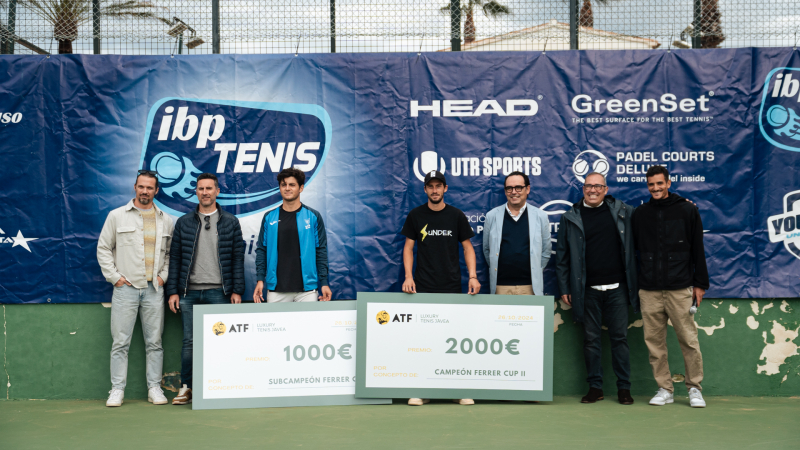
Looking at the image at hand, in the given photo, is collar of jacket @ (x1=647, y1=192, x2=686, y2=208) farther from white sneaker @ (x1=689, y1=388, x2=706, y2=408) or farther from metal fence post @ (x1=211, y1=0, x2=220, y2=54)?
metal fence post @ (x1=211, y1=0, x2=220, y2=54)

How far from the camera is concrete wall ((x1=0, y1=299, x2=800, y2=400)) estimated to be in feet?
17.5

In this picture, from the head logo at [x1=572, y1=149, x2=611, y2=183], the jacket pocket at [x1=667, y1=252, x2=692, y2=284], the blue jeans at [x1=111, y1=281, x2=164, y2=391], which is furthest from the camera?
the head logo at [x1=572, y1=149, x2=611, y2=183]

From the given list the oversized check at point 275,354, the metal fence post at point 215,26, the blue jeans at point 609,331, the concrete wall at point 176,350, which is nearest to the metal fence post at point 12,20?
the metal fence post at point 215,26

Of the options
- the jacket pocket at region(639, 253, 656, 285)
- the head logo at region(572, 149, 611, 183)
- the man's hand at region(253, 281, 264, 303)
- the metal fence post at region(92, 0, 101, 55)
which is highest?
the metal fence post at region(92, 0, 101, 55)

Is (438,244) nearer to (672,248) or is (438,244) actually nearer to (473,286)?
(473,286)

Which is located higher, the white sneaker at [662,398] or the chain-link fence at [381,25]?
the chain-link fence at [381,25]

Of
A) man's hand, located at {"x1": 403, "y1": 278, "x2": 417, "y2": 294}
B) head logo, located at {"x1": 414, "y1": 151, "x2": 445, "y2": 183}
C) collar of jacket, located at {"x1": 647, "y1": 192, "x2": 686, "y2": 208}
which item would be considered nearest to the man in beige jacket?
man's hand, located at {"x1": 403, "y1": 278, "x2": 417, "y2": 294}

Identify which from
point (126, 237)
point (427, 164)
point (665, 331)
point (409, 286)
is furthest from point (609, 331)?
point (126, 237)

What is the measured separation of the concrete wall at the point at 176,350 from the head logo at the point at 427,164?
1.77 metres

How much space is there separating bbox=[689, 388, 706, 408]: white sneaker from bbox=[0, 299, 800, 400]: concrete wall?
1.33ft

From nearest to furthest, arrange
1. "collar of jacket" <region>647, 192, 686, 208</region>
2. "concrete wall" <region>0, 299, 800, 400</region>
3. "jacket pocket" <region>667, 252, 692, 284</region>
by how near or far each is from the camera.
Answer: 1. "jacket pocket" <region>667, 252, 692, 284</region>
2. "collar of jacket" <region>647, 192, 686, 208</region>
3. "concrete wall" <region>0, 299, 800, 400</region>

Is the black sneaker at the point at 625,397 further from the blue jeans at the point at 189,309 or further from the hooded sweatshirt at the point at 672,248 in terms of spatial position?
the blue jeans at the point at 189,309

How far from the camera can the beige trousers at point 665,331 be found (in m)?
4.89

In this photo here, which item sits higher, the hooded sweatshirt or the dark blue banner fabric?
the dark blue banner fabric
